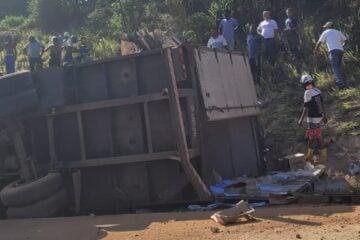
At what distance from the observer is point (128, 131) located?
7.80m

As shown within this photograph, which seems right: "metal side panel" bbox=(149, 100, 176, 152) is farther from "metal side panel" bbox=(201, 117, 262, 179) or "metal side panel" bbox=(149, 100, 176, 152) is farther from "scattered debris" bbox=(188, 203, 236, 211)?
"scattered debris" bbox=(188, 203, 236, 211)

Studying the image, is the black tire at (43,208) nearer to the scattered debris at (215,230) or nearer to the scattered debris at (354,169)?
the scattered debris at (215,230)

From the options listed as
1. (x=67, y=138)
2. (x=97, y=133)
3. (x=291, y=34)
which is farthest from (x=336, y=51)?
(x=67, y=138)

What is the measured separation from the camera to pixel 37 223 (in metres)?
6.84

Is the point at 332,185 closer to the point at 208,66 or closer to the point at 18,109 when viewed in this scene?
the point at 208,66

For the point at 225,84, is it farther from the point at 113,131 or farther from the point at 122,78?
the point at 113,131

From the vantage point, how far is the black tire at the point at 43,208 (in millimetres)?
7395

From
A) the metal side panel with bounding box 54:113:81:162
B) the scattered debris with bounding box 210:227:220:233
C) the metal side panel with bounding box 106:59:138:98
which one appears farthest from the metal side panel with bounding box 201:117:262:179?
the scattered debris with bounding box 210:227:220:233

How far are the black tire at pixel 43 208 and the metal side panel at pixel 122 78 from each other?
1.56m

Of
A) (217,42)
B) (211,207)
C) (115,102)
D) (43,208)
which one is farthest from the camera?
(217,42)

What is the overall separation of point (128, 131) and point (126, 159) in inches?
15.6

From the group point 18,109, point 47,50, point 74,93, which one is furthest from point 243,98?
point 47,50

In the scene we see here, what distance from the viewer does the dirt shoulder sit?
5367mm

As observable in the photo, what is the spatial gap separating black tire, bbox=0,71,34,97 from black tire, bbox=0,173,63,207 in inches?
49.3
